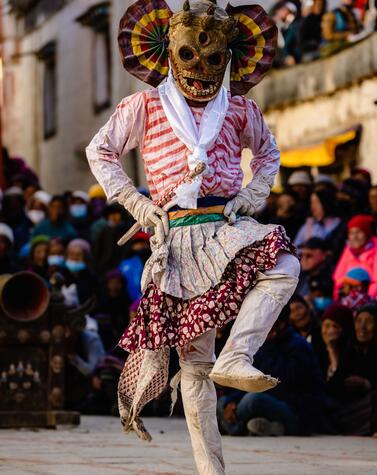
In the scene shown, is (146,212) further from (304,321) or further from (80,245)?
(80,245)

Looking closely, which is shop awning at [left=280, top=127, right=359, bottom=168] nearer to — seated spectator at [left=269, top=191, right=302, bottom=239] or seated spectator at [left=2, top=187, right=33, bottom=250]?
seated spectator at [left=2, top=187, right=33, bottom=250]

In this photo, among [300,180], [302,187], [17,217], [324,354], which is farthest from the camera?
[17,217]

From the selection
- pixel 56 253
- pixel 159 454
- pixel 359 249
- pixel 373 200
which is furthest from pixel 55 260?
pixel 159 454

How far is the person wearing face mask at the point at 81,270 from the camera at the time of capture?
14.8 meters

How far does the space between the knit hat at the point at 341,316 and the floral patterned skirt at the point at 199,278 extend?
4.55 meters

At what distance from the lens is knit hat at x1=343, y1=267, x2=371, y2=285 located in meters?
12.4

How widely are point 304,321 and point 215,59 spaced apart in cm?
524

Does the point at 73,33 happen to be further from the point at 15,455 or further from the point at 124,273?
the point at 15,455

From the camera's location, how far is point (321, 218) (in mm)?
14234

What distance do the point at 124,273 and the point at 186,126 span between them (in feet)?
26.0

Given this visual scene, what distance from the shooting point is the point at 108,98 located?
27.9 meters

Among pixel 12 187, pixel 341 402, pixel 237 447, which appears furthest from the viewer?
pixel 12 187

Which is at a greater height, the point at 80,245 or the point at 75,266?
the point at 80,245

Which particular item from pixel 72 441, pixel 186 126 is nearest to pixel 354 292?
pixel 72 441
